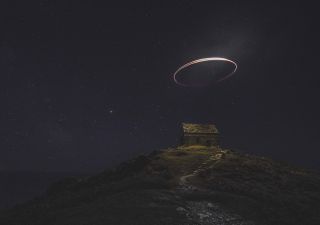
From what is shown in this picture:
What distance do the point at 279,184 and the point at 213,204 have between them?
16272 mm

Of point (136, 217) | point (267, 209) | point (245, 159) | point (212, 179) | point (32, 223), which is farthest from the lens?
point (245, 159)

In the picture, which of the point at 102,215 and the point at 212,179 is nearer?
the point at 102,215

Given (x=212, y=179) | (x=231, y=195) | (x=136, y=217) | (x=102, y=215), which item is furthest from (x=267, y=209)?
(x=102, y=215)

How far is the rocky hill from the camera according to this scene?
34.1 meters

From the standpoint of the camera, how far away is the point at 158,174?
176 ft

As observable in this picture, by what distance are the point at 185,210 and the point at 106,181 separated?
76.3 ft

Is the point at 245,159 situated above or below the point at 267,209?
above

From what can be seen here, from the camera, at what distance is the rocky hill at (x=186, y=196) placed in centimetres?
3406

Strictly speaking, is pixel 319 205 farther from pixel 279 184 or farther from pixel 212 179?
pixel 212 179

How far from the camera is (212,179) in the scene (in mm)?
52094

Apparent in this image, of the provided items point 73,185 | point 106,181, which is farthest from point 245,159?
point 73,185

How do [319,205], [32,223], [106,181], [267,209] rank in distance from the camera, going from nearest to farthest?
[32,223]
[267,209]
[319,205]
[106,181]

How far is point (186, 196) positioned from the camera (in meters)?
42.4

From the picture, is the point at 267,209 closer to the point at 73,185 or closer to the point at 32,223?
the point at 32,223
